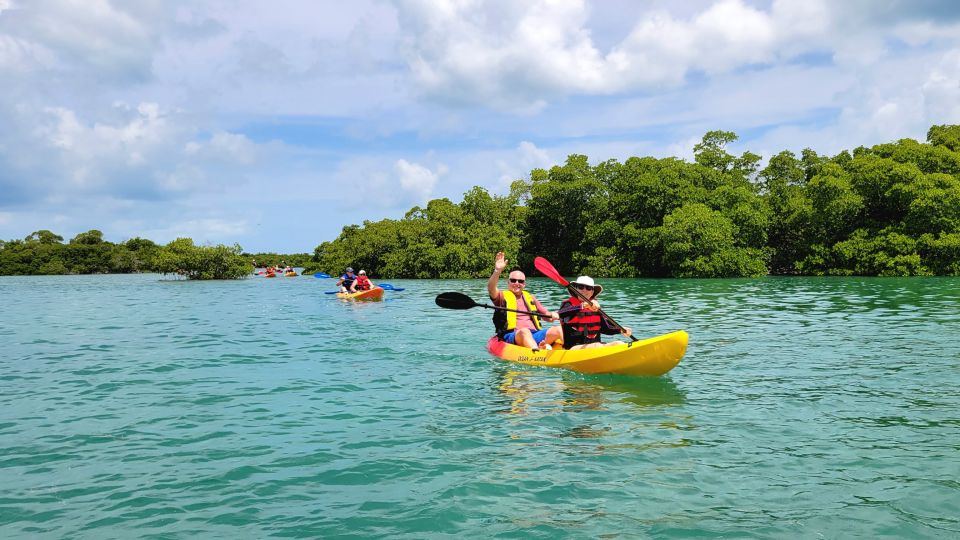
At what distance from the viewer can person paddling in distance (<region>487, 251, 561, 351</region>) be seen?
1065 cm

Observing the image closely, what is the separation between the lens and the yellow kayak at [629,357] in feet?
28.2

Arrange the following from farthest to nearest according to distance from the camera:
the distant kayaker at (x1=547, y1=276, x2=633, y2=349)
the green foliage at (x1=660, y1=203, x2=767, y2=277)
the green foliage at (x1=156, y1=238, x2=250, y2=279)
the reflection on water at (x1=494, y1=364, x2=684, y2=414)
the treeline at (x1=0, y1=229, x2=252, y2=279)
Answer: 1. the treeline at (x1=0, y1=229, x2=252, y2=279)
2. the green foliage at (x1=156, y1=238, x2=250, y2=279)
3. the green foliage at (x1=660, y1=203, x2=767, y2=277)
4. the distant kayaker at (x1=547, y1=276, x2=633, y2=349)
5. the reflection on water at (x1=494, y1=364, x2=684, y2=414)

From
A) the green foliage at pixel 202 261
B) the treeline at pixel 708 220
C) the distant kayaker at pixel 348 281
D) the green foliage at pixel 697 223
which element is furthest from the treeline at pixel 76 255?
the distant kayaker at pixel 348 281

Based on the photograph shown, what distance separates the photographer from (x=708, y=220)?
141 ft

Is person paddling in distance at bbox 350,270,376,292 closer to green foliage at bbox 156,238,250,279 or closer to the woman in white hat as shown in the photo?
→ the woman in white hat

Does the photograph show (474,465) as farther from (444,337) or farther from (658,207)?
(658,207)

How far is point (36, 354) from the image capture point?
1286cm

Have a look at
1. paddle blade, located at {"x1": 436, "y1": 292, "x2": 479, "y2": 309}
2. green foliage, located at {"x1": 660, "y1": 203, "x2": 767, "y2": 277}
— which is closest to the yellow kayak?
paddle blade, located at {"x1": 436, "y1": 292, "x2": 479, "y2": 309}

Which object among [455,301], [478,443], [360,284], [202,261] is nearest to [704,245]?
[360,284]

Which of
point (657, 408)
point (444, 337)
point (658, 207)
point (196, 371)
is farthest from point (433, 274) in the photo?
point (657, 408)

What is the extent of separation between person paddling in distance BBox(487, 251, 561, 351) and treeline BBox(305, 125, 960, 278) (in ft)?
111

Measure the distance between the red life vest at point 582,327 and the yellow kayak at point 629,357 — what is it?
30 cm

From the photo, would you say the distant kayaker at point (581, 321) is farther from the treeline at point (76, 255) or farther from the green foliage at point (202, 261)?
the treeline at point (76, 255)

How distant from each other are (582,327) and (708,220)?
118 ft
